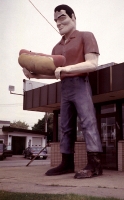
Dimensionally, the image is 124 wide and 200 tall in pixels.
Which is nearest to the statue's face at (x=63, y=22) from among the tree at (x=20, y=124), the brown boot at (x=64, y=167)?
the brown boot at (x=64, y=167)

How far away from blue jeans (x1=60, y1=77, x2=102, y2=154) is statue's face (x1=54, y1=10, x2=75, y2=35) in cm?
135

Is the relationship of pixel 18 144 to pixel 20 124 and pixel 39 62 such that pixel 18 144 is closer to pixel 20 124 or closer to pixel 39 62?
pixel 39 62

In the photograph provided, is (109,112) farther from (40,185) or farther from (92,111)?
(40,185)

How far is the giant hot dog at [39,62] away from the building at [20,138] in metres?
30.1

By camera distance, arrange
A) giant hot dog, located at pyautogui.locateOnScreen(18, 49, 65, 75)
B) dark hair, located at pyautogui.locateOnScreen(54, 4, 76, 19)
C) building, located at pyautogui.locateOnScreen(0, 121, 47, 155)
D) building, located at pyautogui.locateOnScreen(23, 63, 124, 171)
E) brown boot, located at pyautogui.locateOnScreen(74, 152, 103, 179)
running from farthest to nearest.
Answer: building, located at pyautogui.locateOnScreen(0, 121, 47, 155), building, located at pyautogui.locateOnScreen(23, 63, 124, 171), dark hair, located at pyautogui.locateOnScreen(54, 4, 76, 19), brown boot, located at pyautogui.locateOnScreen(74, 152, 103, 179), giant hot dog, located at pyautogui.locateOnScreen(18, 49, 65, 75)

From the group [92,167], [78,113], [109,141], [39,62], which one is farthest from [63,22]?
[109,141]

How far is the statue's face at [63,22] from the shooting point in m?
7.64

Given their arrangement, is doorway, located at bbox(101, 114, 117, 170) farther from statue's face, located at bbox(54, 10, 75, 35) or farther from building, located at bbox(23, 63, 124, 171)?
statue's face, located at bbox(54, 10, 75, 35)

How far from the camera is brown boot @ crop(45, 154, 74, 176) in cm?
817

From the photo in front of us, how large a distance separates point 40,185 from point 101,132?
5.50m

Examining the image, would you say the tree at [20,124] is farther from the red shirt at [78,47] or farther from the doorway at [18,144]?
the red shirt at [78,47]

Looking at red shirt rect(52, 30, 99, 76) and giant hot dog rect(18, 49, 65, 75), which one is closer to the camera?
giant hot dog rect(18, 49, 65, 75)

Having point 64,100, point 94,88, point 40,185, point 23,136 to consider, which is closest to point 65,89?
point 64,100

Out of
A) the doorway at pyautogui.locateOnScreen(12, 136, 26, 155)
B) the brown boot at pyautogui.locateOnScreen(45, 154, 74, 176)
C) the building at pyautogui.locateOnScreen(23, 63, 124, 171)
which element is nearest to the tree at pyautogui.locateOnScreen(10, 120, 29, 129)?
the doorway at pyautogui.locateOnScreen(12, 136, 26, 155)
